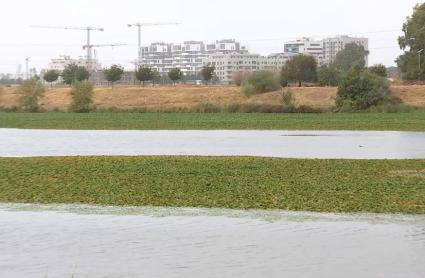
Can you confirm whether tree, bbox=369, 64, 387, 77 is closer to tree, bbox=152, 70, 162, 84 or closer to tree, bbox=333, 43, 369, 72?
tree, bbox=152, 70, 162, 84

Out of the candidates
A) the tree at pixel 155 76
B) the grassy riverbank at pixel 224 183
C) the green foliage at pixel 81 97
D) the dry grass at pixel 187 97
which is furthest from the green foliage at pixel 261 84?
the grassy riverbank at pixel 224 183

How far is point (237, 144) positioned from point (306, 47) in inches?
6304

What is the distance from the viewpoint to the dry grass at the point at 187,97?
62312mm

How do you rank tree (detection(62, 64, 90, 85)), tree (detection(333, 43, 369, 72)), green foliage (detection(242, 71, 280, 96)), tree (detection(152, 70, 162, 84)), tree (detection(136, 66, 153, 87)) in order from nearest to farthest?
green foliage (detection(242, 71, 280, 96)) < tree (detection(136, 66, 153, 87)) < tree (detection(152, 70, 162, 84)) < tree (detection(62, 64, 90, 85)) < tree (detection(333, 43, 369, 72))

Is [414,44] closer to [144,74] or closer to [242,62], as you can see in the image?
[144,74]

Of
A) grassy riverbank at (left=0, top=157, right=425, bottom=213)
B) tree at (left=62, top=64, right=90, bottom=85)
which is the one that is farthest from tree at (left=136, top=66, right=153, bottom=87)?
grassy riverbank at (left=0, top=157, right=425, bottom=213)

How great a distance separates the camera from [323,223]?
1019 cm

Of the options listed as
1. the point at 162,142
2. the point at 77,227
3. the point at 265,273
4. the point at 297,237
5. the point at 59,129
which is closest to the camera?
the point at 265,273

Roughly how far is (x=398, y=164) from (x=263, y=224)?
925 cm

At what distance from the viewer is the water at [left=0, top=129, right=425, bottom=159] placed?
2264 centimetres

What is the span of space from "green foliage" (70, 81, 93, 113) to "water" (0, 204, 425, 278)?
51629 millimetres

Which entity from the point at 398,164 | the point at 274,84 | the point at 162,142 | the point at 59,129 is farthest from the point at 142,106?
the point at 398,164

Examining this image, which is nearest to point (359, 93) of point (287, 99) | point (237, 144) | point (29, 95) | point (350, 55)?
point (287, 99)

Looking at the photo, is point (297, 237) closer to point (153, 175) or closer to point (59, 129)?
point (153, 175)
